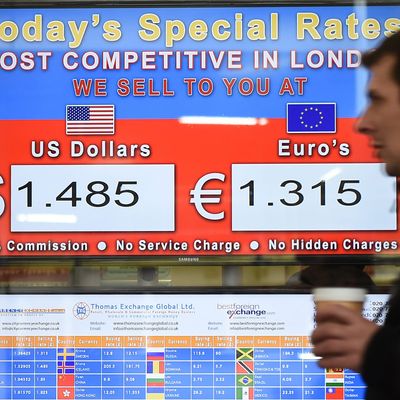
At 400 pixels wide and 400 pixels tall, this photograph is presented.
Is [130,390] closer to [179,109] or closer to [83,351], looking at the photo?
[83,351]

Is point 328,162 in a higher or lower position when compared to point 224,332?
higher

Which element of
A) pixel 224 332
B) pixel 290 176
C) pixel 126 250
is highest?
pixel 290 176

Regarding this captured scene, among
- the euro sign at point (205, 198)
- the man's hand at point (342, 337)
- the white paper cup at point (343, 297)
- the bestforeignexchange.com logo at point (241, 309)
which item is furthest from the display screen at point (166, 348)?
the man's hand at point (342, 337)

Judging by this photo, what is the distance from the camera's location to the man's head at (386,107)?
1.89m

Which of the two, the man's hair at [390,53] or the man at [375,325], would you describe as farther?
the man's hair at [390,53]

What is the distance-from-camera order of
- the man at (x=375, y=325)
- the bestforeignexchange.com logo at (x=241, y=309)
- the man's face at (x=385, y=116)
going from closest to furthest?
the man at (x=375, y=325), the man's face at (x=385, y=116), the bestforeignexchange.com logo at (x=241, y=309)

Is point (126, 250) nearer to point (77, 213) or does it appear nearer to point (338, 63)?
point (77, 213)

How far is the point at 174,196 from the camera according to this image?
3691 millimetres

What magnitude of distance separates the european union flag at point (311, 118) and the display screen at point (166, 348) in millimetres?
685

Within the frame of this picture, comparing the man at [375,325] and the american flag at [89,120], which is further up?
the american flag at [89,120]

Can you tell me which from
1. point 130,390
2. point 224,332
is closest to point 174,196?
point 224,332

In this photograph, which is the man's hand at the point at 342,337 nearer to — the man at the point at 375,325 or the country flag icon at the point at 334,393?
the man at the point at 375,325

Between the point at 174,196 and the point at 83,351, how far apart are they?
0.74 m

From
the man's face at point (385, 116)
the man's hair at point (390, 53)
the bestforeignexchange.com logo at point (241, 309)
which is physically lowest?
the bestforeignexchange.com logo at point (241, 309)
